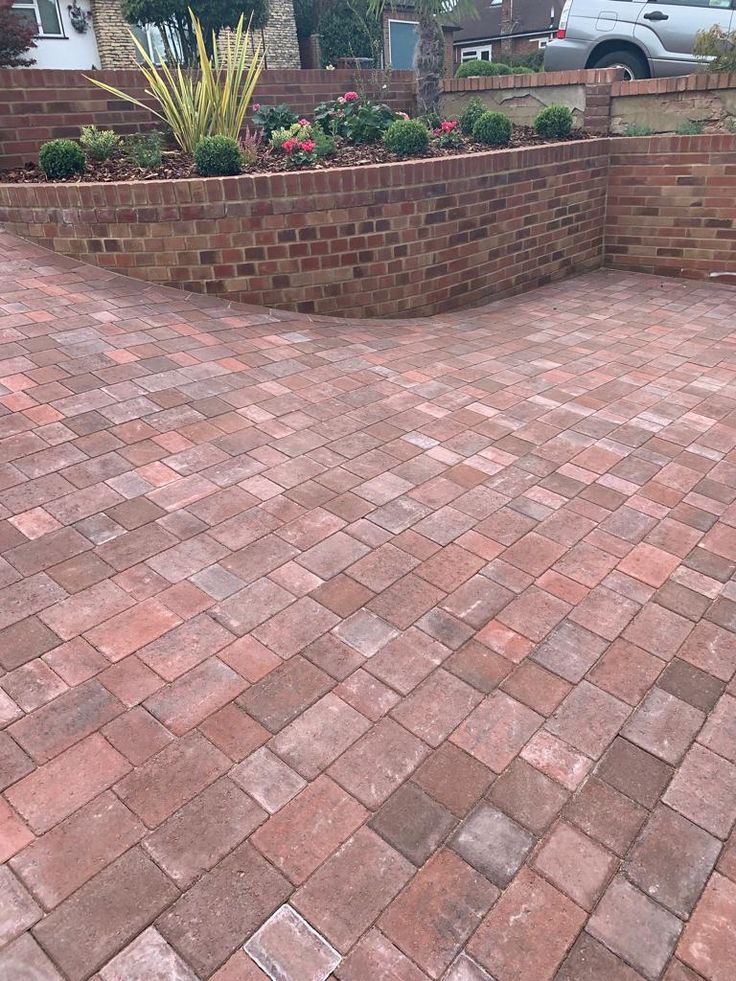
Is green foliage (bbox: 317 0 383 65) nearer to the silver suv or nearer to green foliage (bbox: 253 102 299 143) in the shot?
the silver suv

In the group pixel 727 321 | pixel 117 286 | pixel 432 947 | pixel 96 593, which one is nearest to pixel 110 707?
pixel 96 593

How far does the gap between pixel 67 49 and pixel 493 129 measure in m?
14.1

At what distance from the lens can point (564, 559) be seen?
3.64 metres

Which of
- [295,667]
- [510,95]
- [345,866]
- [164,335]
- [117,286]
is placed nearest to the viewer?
[345,866]

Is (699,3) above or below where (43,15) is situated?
below

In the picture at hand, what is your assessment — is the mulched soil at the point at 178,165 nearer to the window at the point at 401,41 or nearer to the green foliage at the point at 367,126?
the green foliage at the point at 367,126

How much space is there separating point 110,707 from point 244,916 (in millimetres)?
982

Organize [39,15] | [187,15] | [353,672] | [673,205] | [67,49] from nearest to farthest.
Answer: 1. [353,672]
2. [673,205]
3. [187,15]
4. [39,15]
5. [67,49]

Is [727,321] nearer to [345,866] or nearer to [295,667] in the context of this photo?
[295,667]

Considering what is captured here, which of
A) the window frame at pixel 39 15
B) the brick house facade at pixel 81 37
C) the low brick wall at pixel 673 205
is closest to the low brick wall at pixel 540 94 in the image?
the low brick wall at pixel 673 205

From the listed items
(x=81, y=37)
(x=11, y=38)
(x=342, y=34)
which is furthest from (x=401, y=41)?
(x=11, y=38)

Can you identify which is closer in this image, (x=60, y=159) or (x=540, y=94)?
(x=60, y=159)

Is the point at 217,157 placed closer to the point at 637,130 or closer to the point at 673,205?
the point at 673,205

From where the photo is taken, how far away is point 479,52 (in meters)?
29.4
